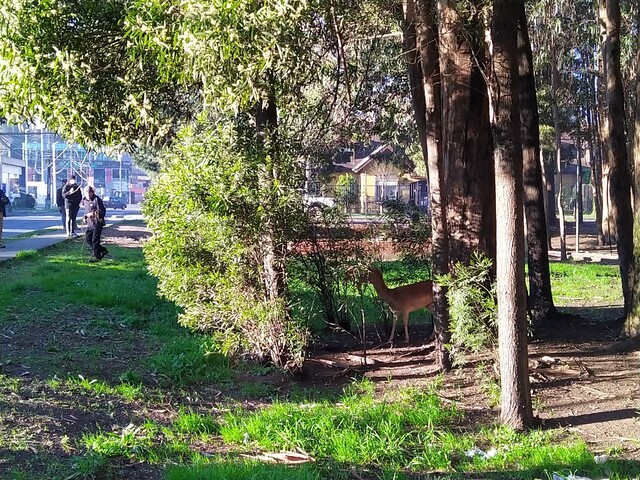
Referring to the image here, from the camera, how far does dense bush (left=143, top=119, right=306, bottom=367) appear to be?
774cm

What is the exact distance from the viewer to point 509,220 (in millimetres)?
6191

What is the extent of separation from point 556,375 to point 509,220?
2801 millimetres

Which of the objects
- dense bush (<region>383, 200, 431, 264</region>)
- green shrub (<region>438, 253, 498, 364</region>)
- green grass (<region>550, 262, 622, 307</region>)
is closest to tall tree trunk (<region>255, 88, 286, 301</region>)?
green shrub (<region>438, 253, 498, 364</region>)

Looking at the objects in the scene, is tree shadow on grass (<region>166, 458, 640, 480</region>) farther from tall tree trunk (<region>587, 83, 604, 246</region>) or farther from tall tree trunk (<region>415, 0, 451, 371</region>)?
tall tree trunk (<region>587, 83, 604, 246</region>)

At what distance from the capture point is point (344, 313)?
32.6ft

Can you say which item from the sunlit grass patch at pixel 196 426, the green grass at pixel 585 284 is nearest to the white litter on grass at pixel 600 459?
the sunlit grass patch at pixel 196 426

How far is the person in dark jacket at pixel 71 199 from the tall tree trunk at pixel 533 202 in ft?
42.1

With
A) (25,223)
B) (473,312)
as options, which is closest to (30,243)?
(25,223)

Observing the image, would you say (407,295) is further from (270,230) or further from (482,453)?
(482,453)

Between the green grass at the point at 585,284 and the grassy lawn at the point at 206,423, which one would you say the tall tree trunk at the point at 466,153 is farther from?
the green grass at the point at 585,284

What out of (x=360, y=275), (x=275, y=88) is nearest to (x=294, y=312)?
(x=360, y=275)

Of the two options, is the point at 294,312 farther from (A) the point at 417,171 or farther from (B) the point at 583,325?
(A) the point at 417,171

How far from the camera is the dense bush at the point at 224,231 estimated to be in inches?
305

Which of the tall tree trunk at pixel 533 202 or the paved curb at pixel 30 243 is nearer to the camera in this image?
the tall tree trunk at pixel 533 202
